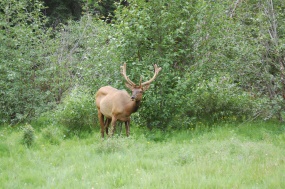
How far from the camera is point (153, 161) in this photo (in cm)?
778

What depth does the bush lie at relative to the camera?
38.9 ft

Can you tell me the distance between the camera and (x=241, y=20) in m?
12.9

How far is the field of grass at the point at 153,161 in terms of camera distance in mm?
6426

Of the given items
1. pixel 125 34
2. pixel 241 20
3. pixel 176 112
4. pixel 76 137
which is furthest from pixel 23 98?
pixel 241 20

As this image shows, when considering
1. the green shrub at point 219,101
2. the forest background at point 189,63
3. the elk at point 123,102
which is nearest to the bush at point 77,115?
the forest background at point 189,63

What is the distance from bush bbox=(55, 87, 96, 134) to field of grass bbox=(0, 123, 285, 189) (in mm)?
997

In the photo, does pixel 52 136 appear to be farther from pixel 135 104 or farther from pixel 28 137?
pixel 135 104

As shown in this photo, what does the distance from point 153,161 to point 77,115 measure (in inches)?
187

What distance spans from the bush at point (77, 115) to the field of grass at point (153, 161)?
3.27 ft

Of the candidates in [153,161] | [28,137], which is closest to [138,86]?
[153,161]

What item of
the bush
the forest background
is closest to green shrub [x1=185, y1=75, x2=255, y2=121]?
the forest background

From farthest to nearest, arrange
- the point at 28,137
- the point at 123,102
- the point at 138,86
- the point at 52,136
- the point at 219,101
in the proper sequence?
1. the point at 219,101
2. the point at 52,136
3. the point at 123,102
4. the point at 138,86
5. the point at 28,137

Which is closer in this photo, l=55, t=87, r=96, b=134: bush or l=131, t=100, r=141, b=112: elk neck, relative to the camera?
l=131, t=100, r=141, b=112: elk neck

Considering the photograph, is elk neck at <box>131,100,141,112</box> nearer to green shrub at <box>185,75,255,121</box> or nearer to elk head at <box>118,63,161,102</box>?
elk head at <box>118,63,161,102</box>
